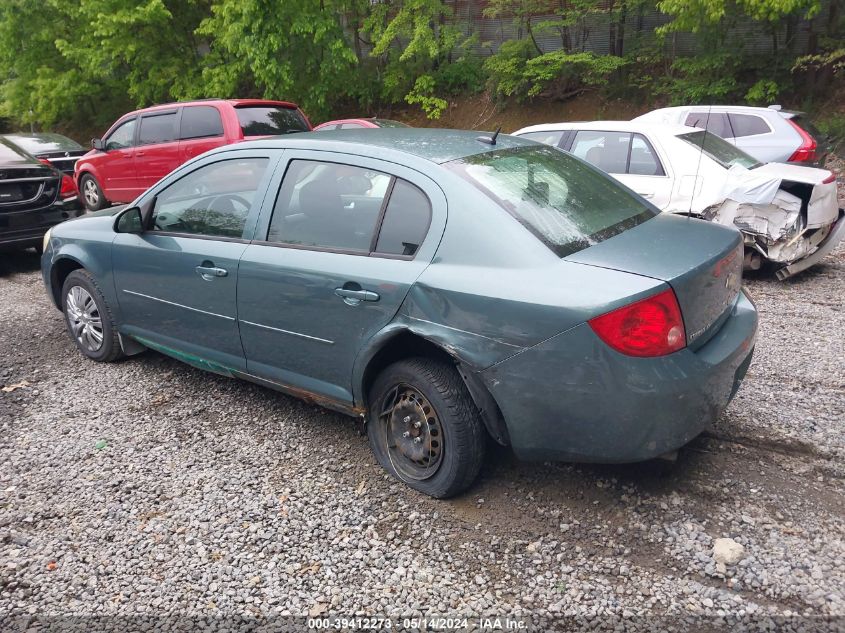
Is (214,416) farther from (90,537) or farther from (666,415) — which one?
(666,415)

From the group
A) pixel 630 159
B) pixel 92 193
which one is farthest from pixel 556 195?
pixel 92 193

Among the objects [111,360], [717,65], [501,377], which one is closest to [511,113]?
[717,65]

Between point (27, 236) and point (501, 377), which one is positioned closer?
point (501, 377)

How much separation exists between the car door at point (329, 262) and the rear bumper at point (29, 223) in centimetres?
565

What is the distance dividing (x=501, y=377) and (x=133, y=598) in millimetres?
1738

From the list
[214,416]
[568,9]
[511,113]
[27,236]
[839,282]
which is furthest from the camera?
[511,113]

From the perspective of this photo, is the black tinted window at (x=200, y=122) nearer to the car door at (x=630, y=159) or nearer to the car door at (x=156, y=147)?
the car door at (x=156, y=147)

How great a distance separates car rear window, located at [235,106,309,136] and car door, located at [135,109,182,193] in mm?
1316

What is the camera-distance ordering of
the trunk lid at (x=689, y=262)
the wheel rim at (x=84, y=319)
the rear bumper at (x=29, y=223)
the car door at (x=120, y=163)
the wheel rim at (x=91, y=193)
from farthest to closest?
the wheel rim at (x=91, y=193) < the car door at (x=120, y=163) < the rear bumper at (x=29, y=223) < the wheel rim at (x=84, y=319) < the trunk lid at (x=689, y=262)

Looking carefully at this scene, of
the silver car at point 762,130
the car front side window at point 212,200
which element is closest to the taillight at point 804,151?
the silver car at point 762,130

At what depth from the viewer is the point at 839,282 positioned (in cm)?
682

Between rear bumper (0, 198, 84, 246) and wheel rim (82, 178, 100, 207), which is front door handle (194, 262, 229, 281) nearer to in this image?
rear bumper (0, 198, 84, 246)

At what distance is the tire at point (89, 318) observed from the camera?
16.2 feet

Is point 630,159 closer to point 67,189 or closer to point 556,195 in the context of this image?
point 556,195
